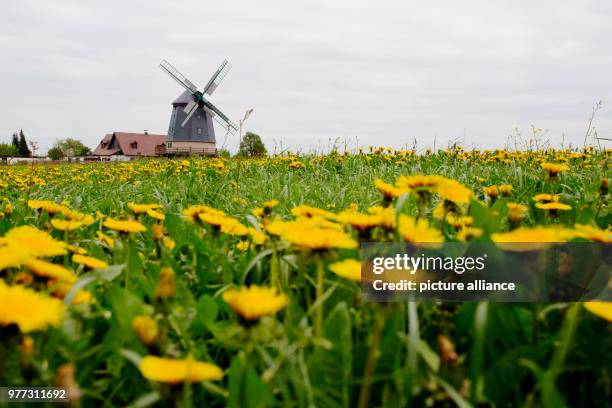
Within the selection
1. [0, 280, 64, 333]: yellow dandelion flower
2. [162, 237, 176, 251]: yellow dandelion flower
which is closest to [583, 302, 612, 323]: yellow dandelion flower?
[0, 280, 64, 333]: yellow dandelion flower

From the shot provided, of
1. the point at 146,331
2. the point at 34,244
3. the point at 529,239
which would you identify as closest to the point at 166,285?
the point at 146,331

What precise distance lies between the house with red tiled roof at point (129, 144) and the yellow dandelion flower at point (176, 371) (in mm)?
48536

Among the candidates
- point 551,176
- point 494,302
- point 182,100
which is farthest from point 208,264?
point 182,100

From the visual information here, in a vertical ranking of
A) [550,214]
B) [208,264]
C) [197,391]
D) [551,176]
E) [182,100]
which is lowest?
[197,391]

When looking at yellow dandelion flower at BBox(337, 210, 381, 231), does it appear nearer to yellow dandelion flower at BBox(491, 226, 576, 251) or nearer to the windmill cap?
yellow dandelion flower at BBox(491, 226, 576, 251)

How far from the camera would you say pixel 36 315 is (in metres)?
0.63

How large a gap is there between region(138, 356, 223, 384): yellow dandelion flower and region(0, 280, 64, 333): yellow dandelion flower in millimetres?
168

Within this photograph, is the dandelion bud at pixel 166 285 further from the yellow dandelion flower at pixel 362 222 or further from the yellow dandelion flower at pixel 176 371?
the yellow dandelion flower at pixel 362 222

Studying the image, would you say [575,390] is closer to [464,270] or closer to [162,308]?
[464,270]

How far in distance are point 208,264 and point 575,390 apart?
0.90 metres

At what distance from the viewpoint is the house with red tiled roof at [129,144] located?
157 feet

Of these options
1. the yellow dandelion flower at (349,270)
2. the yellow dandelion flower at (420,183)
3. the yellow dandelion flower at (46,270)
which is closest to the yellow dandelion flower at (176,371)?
the yellow dandelion flower at (349,270)

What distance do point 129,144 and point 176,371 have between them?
5163cm

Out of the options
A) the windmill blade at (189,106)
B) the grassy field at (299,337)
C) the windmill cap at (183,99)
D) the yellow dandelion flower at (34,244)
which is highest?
the windmill cap at (183,99)
